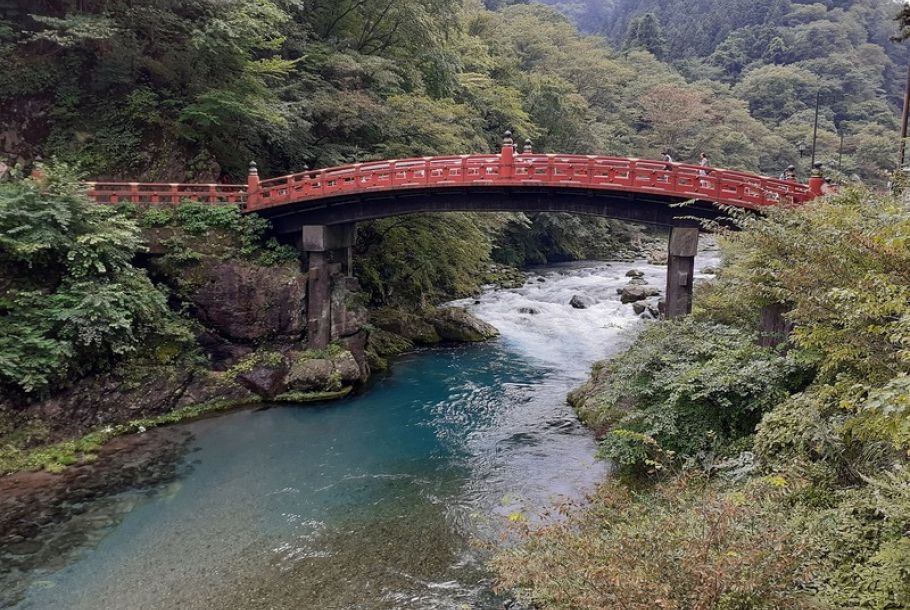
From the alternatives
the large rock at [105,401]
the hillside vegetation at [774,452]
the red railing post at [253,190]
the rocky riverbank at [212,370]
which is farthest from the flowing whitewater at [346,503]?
the red railing post at [253,190]

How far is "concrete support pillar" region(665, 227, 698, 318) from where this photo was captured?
50.9 feet

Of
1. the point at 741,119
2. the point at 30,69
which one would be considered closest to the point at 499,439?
the point at 30,69

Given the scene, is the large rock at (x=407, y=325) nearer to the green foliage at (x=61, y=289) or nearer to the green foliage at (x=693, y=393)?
the green foliage at (x=61, y=289)

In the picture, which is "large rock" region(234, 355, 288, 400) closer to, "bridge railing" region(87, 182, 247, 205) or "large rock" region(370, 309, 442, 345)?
"bridge railing" region(87, 182, 247, 205)

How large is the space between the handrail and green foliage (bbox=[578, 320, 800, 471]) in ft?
15.0

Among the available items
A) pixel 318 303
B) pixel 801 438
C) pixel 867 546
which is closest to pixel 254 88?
pixel 318 303

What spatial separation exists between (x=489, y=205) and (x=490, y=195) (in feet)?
1.05

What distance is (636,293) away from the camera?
28703 millimetres

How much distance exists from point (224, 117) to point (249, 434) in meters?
12.0

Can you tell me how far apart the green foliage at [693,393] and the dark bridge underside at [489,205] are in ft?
15.9

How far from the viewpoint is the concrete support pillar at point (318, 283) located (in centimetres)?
1869

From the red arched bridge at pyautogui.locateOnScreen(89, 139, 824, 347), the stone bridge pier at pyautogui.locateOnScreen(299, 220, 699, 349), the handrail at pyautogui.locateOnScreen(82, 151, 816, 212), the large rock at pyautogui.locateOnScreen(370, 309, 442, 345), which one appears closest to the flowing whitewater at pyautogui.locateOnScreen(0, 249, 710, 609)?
the stone bridge pier at pyautogui.locateOnScreen(299, 220, 699, 349)

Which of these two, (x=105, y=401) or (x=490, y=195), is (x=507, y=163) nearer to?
(x=490, y=195)

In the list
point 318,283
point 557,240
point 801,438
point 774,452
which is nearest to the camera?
point 801,438
